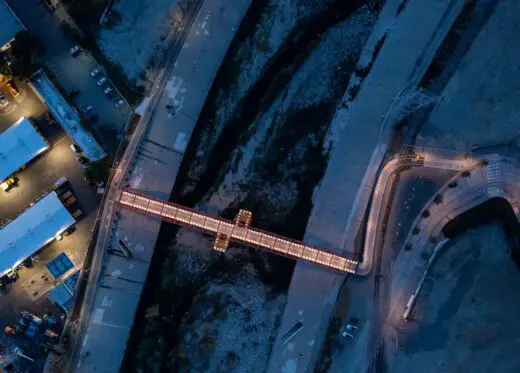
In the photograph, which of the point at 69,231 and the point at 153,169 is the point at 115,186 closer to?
the point at 153,169

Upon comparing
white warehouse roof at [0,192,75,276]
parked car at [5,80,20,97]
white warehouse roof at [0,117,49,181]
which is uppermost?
parked car at [5,80,20,97]

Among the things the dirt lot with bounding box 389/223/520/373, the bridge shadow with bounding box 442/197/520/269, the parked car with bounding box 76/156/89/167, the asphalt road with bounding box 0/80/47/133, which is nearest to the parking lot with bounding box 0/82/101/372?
the asphalt road with bounding box 0/80/47/133

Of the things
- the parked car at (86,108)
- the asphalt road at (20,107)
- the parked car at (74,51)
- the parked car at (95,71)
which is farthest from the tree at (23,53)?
the parked car at (86,108)

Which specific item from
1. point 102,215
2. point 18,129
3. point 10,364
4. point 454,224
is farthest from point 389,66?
point 10,364

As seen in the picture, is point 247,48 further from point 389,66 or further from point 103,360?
point 103,360

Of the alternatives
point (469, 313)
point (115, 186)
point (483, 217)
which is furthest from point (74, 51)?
point (469, 313)

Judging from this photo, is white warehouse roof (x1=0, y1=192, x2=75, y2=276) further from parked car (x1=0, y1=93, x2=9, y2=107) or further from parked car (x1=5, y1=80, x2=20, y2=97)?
parked car (x1=5, y1=80, x2=20, y2=97)
